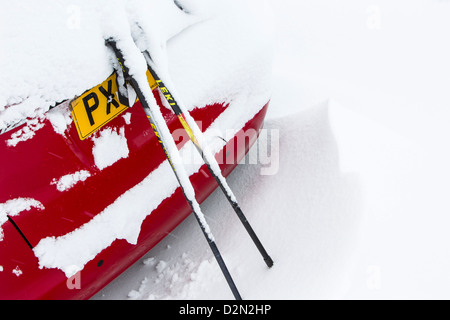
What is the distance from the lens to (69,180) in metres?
1.34

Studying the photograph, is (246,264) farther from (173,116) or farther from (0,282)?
(0,282)

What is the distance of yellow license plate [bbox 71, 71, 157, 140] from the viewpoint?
1277 millimetres

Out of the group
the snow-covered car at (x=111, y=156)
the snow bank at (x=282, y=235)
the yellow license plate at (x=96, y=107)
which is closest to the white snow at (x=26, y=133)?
the snow-covered car at (x=111, y=156)

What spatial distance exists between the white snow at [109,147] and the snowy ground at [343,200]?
749mm

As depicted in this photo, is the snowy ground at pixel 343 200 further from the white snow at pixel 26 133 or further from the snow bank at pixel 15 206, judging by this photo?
the white snow at pixel 26 133

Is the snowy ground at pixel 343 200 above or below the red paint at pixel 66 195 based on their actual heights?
below

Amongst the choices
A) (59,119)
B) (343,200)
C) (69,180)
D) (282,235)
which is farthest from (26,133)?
(343,200)

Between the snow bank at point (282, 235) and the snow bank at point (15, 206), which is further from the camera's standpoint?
the snow bank at point (282, 235)

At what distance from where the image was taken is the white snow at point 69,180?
132 centimetres

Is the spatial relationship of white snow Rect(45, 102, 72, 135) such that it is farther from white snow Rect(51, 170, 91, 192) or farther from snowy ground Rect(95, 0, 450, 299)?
snowy ground Rect(95, 0, 450, 299)

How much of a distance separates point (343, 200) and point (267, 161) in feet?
2.12

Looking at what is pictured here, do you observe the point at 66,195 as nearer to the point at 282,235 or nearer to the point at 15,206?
the point at 15,206

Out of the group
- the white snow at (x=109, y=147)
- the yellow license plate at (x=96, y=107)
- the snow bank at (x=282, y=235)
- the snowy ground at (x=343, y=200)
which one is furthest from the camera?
the snow bank at (x=282, y=235)

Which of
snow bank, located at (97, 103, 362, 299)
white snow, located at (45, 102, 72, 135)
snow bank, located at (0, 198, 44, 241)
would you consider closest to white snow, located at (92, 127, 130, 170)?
white snow, located at (45, 102, 72, 135)
